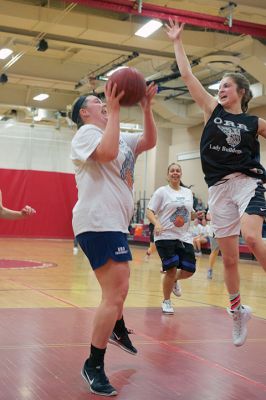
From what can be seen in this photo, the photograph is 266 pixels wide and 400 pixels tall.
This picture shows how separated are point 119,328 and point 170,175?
3444mm

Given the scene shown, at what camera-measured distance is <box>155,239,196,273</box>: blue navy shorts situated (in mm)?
7104

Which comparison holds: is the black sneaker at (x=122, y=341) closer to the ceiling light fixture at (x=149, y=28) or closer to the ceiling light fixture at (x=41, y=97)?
the ceiling light fixture at (x=149, y=28)

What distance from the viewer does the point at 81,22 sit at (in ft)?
43.7

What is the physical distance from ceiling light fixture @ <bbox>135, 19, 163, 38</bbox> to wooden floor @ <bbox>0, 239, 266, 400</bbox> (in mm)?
6439

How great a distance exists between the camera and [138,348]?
190 inches

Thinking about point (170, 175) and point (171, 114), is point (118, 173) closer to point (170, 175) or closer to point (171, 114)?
point (170, 175)

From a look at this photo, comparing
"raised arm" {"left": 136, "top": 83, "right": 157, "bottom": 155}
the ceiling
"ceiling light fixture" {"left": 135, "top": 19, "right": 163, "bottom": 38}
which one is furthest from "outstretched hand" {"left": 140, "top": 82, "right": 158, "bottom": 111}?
"ceiling light fixture" {"left": 135, "top": 19, "right": 163, "bottom": 38}

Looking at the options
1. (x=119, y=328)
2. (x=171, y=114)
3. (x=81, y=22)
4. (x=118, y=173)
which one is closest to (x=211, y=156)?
(x=118, y=173)

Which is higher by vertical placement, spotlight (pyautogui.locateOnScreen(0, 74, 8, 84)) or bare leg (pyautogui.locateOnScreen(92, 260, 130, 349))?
spotlight (pyautogui.locateOnScreen(0, 74, 8, 84))

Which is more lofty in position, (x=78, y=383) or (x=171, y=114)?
(x=171, y=114)

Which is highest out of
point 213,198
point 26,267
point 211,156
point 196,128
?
point 196,128

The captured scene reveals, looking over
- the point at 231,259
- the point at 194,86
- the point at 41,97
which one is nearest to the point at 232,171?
the point at 231,259

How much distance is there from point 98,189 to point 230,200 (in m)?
1.37

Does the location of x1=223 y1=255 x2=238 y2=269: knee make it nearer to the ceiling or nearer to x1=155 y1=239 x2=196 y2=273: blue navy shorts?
x1=155 y1=239 x2=196 y2=273: blue navy shorts
